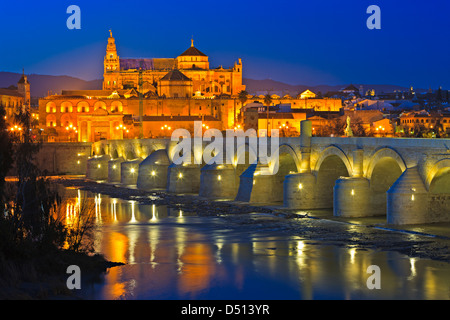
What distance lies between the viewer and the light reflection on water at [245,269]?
2073 centimetres

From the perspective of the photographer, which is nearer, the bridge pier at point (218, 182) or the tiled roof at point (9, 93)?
the bridge pier at point (218, 182)

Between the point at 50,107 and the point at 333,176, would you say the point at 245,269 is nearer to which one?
the point at 333,176

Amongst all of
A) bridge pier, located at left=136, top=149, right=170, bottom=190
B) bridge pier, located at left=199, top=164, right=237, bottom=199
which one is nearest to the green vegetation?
bridge pier, located at left=199, top=164, right=237, bottom=199

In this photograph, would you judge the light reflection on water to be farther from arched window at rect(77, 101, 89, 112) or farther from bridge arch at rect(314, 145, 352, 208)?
arched window at rect(77, 101, 89, 112)

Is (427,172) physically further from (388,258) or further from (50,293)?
(50,293)

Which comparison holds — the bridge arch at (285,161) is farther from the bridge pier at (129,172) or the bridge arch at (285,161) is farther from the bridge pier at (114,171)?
the bridge pier at (114,171)

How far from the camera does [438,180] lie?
30.5m

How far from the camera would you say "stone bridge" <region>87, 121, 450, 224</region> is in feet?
100

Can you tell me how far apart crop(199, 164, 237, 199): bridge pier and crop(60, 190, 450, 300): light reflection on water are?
46.3ft

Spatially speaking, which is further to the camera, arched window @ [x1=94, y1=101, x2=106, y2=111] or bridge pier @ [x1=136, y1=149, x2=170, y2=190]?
arched window @ [x1=94, y1=101, x2=106, y2=111]

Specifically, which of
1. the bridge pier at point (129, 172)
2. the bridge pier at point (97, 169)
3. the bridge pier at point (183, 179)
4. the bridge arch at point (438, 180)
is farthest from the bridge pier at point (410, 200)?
the bridge pier at point (97, 169)

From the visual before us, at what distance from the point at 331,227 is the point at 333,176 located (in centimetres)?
850

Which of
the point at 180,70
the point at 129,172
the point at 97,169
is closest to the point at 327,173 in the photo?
the point at 129,172

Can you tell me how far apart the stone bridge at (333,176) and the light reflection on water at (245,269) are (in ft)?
17.6
